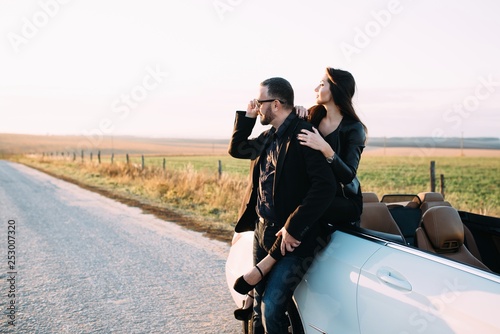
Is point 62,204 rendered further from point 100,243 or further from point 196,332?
point 196,332

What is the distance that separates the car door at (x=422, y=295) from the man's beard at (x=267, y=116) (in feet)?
3.28

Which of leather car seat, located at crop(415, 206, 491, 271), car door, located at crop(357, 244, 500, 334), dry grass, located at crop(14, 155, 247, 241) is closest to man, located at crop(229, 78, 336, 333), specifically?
car door, located at crop(357, 244, 500, 334)

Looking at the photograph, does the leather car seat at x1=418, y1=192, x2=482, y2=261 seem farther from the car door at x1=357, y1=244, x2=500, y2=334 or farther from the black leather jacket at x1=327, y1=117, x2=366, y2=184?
the car door at x1=357, y1=244, x2=500, y2=334

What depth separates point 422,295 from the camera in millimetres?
2354

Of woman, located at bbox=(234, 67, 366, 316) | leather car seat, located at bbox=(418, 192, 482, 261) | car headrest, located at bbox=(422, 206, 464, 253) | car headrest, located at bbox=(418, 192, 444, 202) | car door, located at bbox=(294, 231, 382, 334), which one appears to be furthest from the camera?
car headrest, located at bbox=(418, 192, 444, 202)

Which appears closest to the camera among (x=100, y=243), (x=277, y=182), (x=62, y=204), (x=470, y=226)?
(x=277, y=182)

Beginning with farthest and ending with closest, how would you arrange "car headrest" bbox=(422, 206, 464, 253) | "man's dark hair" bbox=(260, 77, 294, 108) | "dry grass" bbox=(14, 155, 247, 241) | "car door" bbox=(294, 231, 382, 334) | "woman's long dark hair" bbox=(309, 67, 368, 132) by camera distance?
"dry grass" bbox=(14, 155, 247, 241), "woman's long dark hair" bbox=(309, 67, 368, 132), "car headrest" bbox=(422, 206, 464, 253), "man's dark hair" bbox=(260, 77, 294, 108), "car door" bbox=(294, 231, 382, 334)

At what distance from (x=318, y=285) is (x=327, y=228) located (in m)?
0.36

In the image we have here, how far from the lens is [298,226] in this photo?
2777 mm

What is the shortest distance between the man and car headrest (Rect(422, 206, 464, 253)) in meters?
0.80

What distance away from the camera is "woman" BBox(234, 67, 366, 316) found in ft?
9.68

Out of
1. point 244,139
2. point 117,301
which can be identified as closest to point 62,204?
point 117,301

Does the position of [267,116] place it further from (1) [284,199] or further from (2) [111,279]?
(2) [111,279]

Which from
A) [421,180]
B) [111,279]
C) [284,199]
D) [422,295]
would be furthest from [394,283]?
[421,180]
